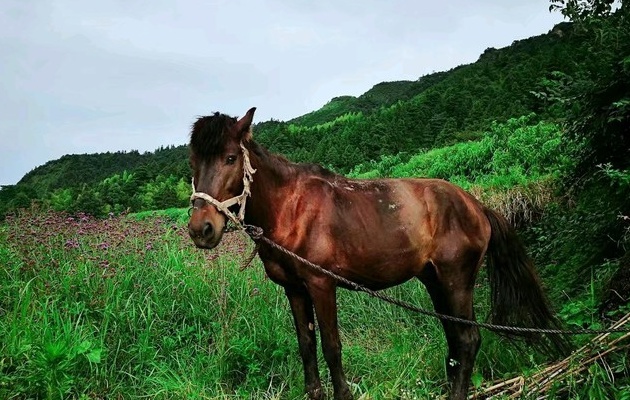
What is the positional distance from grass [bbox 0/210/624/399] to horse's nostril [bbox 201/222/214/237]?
134 cm

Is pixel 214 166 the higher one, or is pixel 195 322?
pixel 214 166

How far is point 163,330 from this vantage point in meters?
4.56

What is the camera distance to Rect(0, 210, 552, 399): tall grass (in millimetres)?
3703

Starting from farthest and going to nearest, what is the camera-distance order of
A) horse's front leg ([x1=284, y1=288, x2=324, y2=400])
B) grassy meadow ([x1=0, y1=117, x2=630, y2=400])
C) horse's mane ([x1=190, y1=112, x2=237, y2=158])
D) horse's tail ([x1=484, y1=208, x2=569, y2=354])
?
horse's tail ([x1=484, y1=208, x2=569, y2=354]) < grassy meadow ([x1=0, y1=117, x2=630, y2=400]) < horse's front leg ([x1=284, y1=288, x2=324, y2=400]) < horse's mane ([x1=190, y1=112, x2=237, y2=158])

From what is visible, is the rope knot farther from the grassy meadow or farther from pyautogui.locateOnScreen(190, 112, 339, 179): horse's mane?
the grassy meadow

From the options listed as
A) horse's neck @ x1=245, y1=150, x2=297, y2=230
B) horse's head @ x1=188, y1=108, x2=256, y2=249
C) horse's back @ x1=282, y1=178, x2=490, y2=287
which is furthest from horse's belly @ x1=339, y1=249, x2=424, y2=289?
horse's head @ x1=188, y1=108, x2=256, y2=249

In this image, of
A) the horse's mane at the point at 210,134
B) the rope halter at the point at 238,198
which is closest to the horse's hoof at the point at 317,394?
the rope halter at the point at 238,198

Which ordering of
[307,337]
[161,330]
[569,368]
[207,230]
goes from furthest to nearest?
[161,330] < [307,337] < [569,368] < [207,230]

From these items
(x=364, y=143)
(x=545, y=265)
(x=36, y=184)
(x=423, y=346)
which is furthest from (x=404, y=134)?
(x=36, y=184)

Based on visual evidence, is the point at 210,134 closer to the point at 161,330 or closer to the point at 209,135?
the point at 209,135

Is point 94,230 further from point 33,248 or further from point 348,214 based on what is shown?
point 348,214

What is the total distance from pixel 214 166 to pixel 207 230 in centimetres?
40

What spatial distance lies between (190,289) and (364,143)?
27.2 metres

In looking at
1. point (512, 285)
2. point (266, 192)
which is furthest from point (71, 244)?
point (512, 285)
